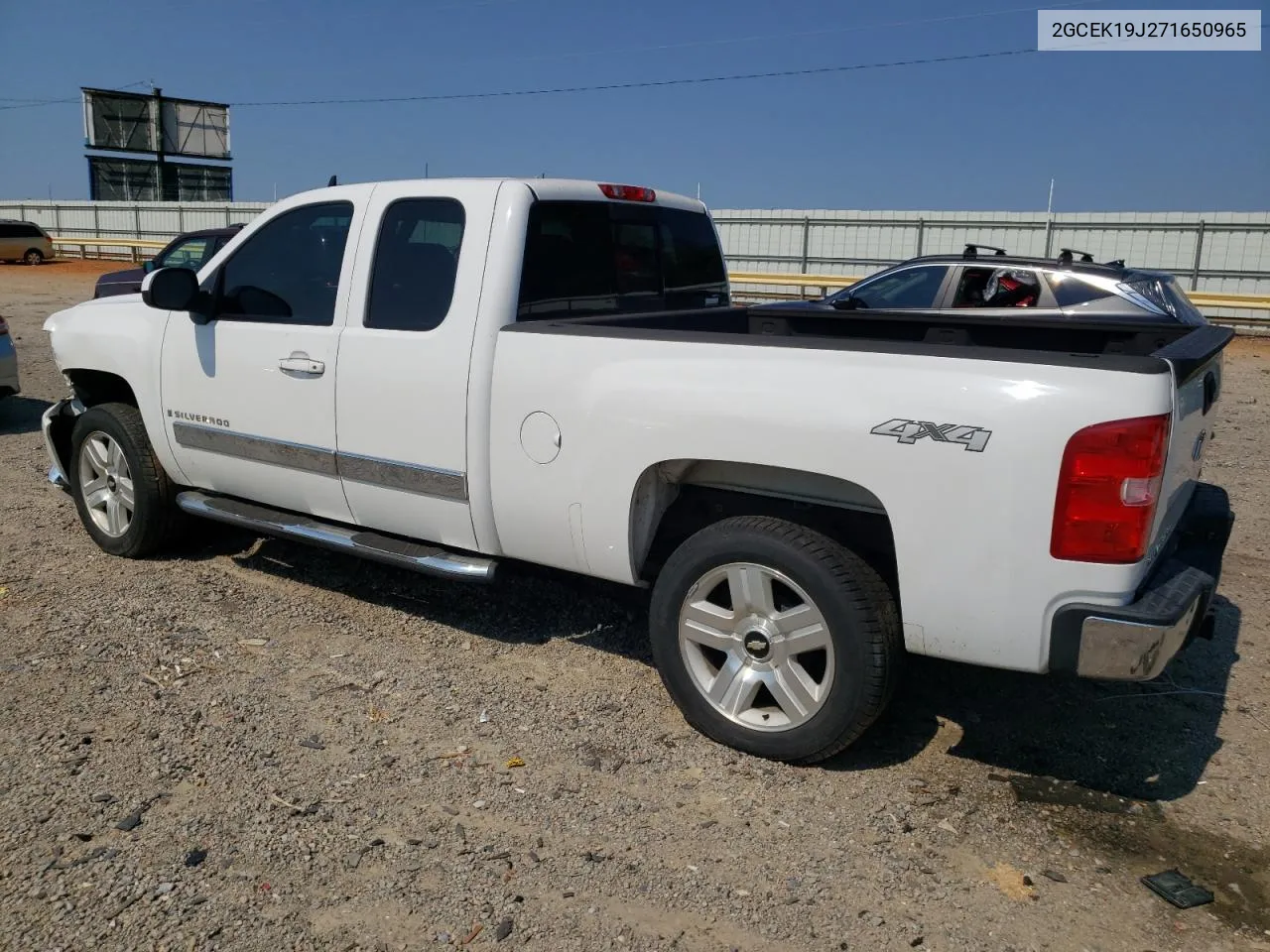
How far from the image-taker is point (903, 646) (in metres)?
3.60

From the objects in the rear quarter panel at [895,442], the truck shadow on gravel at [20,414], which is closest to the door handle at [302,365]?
the rear quarter panel at [895,442]

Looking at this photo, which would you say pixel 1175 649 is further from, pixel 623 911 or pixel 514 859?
pixel 514 859

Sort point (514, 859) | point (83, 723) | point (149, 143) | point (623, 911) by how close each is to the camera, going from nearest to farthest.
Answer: point (623, 911) < point (514, 859) < point (83, 723) < point (149, 143)

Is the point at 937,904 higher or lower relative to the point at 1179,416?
lower

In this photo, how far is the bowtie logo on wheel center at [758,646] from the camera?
3.75 m

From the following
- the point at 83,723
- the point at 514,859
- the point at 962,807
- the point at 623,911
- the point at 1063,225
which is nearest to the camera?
the point at 623,911

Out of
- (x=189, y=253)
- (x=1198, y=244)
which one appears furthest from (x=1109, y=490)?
(x=1198, y=244)

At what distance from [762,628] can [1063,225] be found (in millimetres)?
21690

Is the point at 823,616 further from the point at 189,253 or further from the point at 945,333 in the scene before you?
the point at 189,253

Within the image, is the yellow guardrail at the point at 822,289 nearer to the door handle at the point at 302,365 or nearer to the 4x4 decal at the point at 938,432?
the door handle at the point at 302,365

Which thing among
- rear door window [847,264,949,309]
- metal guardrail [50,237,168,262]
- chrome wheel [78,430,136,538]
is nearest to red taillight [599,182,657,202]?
chrome wheel [78,430,136,538]

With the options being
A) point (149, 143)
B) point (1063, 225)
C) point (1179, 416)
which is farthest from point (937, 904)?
point (149, 143)

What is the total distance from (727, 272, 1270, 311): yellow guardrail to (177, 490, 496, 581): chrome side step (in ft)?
45.6

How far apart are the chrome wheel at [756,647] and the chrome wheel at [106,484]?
3399 millimetres
